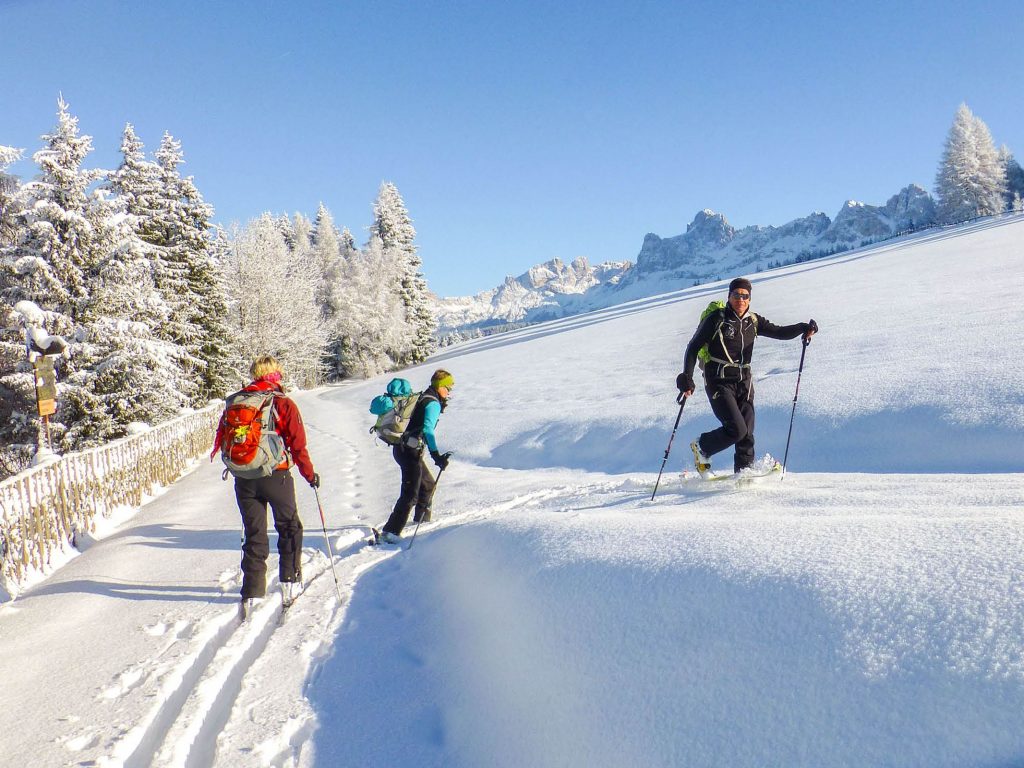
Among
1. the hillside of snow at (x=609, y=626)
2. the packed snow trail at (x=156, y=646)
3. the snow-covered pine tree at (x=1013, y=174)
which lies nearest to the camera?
the hillside of snow at (x=609, y=626)

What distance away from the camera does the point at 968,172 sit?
52.6 meters

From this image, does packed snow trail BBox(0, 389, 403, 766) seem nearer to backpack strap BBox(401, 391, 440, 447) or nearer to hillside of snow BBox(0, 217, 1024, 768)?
hillside of snow BBox(0, 217, 1024, 768)

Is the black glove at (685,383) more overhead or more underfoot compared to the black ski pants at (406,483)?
more overhead

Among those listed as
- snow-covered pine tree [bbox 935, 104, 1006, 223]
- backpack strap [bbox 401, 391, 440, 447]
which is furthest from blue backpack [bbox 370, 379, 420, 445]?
snow-covered pine tree [bbox 935, 104, 1006, 223]

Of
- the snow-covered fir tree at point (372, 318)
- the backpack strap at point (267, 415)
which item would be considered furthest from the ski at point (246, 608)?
the snow-covered fir tree at point (372, 318)

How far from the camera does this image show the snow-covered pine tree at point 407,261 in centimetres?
4369

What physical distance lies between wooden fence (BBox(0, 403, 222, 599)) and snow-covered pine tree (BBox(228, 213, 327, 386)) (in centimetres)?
2455

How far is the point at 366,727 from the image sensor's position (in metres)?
2.99

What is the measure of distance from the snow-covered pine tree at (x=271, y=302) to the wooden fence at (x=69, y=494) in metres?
24.6

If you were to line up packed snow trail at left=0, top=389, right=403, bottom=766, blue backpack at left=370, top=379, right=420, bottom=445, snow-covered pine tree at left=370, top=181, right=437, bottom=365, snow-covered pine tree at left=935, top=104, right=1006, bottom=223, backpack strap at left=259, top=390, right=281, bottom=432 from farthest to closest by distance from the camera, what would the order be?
snow-covered pine tree at left=935, top=104, right=1006, bottom=223 → snow-covered pine tree at left=370, top=181, right=437, bottom=365 → blue backpack at left=370, top=379, right=420, bottom=445 → backpack strap at left=259, top=390, right=281, bottom=432 → packed snow trail at left=0, top=389, right=403, bottom=766

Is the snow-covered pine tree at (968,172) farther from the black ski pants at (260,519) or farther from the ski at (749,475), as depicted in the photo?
the black ski pants at (260,519)

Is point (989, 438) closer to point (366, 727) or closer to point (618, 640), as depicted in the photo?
point (618, 640)

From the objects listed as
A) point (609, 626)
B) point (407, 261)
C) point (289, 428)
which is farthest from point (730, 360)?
point (407, 261)

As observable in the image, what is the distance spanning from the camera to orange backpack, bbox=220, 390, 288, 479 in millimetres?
4461
